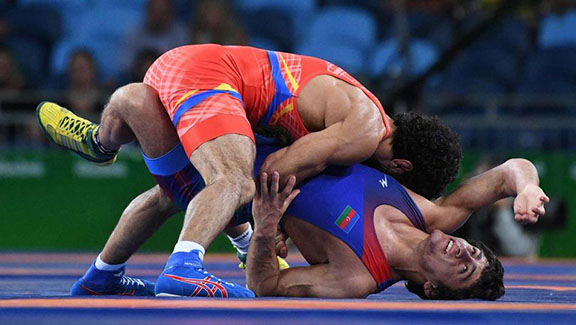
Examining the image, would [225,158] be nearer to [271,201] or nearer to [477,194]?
[271,201]

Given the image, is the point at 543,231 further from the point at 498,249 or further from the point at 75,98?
the point at 75,98

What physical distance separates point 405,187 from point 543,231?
4.29m

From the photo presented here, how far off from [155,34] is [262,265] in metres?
5.08

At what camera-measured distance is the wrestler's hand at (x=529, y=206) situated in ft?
11.0

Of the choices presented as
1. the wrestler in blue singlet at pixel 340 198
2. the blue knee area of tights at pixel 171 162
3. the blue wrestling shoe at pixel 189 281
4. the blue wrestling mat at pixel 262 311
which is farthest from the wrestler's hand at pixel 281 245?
the blue wrestling mat at pixel 262 311

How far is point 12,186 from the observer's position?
25.8 feet

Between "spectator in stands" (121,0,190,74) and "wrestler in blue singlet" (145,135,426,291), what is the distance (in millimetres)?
4648

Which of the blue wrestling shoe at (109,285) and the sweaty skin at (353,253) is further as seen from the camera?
the blue wrestling shoe at (109,285)

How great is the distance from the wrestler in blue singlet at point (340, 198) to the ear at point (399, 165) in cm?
9

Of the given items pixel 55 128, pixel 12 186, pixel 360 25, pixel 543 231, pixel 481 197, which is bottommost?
pixel 12 186

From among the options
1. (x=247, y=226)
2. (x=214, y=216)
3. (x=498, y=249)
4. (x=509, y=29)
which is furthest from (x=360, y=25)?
(x=214, y=216)

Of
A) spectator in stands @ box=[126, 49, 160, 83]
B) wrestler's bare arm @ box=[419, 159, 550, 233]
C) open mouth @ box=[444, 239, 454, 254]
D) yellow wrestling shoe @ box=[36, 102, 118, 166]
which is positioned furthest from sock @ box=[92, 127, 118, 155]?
spectator in stands @ box=[126, 49, 160, 83]

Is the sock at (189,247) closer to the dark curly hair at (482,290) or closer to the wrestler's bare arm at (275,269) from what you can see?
the wrestler's bare arm at (275,269)

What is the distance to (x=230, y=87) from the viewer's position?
12.0ft
